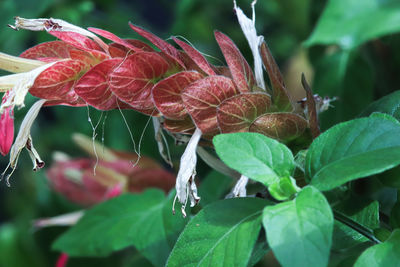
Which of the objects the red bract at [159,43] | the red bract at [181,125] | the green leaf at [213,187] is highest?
the red bract at [159,43]

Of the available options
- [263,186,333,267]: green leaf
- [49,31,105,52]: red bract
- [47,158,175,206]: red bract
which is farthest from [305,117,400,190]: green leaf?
[47,158,175,206]: red bract

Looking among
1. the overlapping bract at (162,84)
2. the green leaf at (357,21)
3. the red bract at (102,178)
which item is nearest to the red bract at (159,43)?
the overlapping bract at (162,84)

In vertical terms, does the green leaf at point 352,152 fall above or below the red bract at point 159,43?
below

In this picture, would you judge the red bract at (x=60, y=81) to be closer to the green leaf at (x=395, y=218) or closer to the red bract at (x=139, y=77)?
the red bract at (x=139, y=77)

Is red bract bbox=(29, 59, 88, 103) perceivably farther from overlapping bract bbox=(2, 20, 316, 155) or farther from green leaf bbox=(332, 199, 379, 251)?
green leaf bbox=(332, 199, 379, 251)

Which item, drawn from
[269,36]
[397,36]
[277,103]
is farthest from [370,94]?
[269,36]

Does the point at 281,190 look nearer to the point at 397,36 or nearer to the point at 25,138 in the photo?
the point at 25,138
